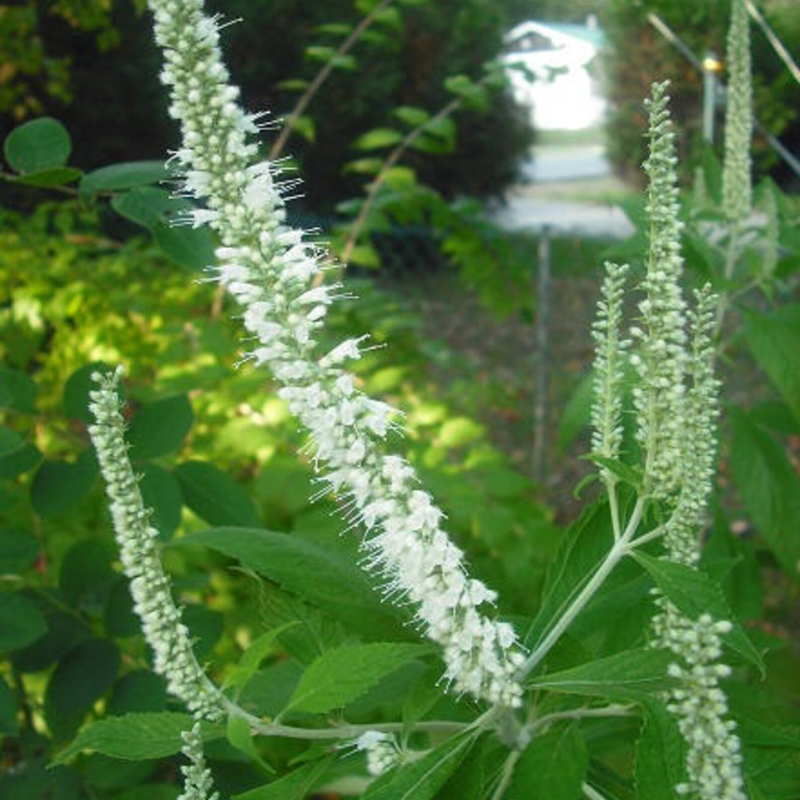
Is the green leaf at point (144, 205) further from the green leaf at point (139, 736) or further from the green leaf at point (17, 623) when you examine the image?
the green leaf at point (139, 736)

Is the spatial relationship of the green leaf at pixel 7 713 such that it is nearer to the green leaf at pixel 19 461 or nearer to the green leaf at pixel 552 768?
the green leaf at pixel 19 461

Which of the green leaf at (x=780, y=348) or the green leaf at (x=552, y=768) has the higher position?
the green leaf at (x=552, y=768)

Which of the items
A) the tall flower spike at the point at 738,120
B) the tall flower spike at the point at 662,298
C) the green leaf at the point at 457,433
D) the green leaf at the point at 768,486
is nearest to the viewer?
the tall flower spike at the point at 662,298

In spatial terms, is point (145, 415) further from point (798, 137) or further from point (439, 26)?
point (798, 137)

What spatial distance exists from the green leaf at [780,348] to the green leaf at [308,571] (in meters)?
1.03

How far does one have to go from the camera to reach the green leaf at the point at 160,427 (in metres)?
1.89

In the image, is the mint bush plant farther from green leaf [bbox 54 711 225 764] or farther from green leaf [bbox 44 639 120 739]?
green leaf [bbox 44 639 120 739]

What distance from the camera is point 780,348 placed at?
2.09 m

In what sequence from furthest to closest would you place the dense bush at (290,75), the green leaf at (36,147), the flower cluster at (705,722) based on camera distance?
the dense bush at (290,75)
the green leaf at (36,147)
the flower cluster at (705,722)

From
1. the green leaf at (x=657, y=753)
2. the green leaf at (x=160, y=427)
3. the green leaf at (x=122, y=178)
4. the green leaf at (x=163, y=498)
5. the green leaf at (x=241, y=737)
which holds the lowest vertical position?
the green leaf at (x=163, y=498)

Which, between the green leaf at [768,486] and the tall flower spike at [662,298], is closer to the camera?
the tall flower spike at [662,298]

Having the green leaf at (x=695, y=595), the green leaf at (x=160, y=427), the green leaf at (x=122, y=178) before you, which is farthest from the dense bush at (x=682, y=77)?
the green leaf at (x=695, y=595)

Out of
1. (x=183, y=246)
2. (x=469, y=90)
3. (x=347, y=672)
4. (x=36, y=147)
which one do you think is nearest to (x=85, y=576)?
(x=183, y=246)

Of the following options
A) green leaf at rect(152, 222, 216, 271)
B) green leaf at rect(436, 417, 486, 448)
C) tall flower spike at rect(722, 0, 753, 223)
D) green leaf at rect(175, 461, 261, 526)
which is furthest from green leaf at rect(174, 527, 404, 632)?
green leaf at rect(436, 417, 486, 448)
